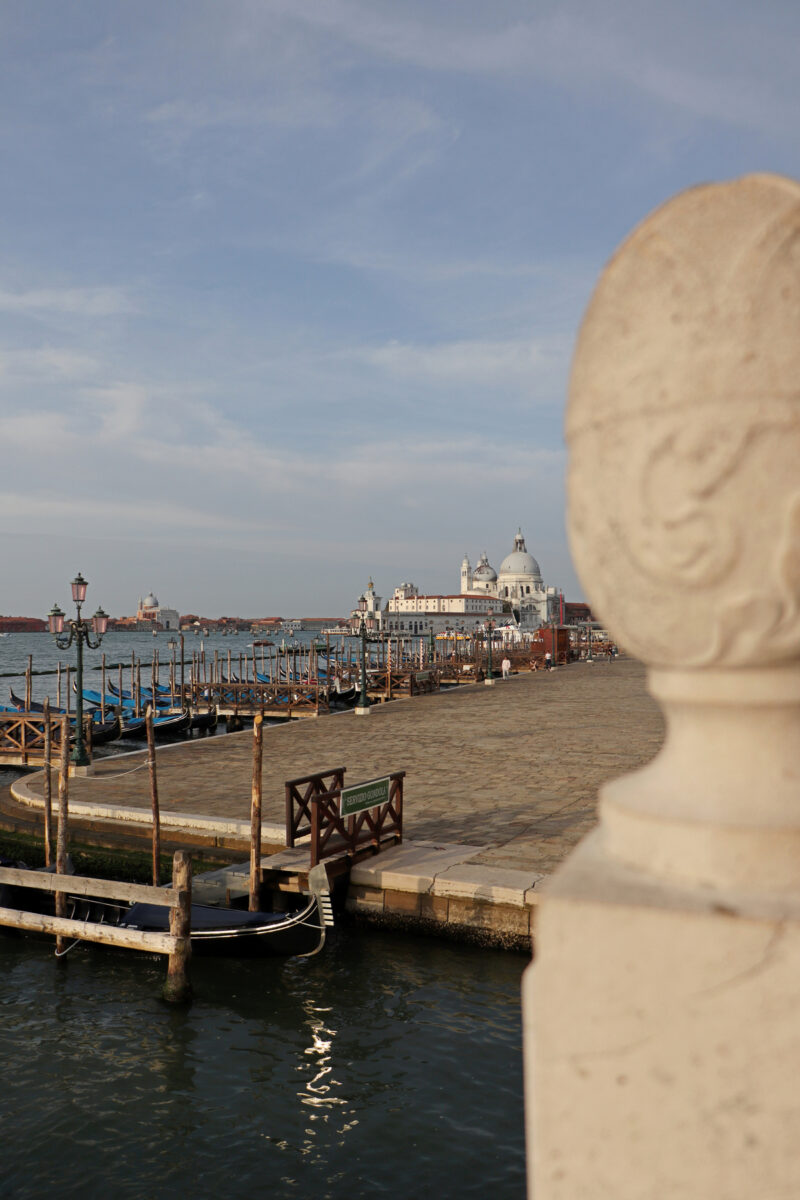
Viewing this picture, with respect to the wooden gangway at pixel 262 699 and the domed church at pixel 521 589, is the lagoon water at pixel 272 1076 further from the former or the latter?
the domed church at pixel 521 589

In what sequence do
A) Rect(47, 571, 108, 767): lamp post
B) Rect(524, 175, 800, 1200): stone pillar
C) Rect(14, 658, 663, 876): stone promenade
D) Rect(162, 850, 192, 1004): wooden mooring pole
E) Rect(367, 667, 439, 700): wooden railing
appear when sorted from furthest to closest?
Rect(367, 667, 439, 700): wooden railing
Rect(47, 571, 108, 767): lamp post
Rect(14, 658, 663, 876): stone promenade
Rect(162, 850, 192, 1004): wooden mooring pole
Rect(524, 175, 800, 1200): stone pillar

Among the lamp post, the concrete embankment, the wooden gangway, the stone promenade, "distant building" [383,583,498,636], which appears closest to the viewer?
the concrete embankment

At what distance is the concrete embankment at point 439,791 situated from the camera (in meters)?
9.48

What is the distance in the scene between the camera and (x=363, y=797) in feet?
32.9

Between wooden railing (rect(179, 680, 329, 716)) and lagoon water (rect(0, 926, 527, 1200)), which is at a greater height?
wooden railing (rect(179, 680, 329, 716))

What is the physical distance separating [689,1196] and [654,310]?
1100 mm

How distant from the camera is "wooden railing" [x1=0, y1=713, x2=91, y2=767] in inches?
908

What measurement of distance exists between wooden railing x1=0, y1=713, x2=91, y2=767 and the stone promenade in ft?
19.7

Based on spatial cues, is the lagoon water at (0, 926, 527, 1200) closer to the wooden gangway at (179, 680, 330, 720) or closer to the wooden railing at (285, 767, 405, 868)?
the wooden railing at (285, 767, 405, 868)

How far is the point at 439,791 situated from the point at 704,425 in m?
13.1

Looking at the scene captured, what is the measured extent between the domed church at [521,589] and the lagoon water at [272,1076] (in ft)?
487

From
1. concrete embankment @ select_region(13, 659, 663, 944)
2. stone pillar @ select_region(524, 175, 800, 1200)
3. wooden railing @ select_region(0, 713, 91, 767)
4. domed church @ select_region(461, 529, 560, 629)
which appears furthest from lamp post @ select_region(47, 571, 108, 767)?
domed church @ select_region(461, 529, 560, 629)

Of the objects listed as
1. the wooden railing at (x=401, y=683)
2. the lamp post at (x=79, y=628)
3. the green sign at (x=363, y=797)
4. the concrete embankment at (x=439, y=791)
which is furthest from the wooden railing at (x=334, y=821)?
the wooden railing at (x=401, y=683)

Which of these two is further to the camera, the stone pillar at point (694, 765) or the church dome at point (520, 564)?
the church dome at point (520, 564)
